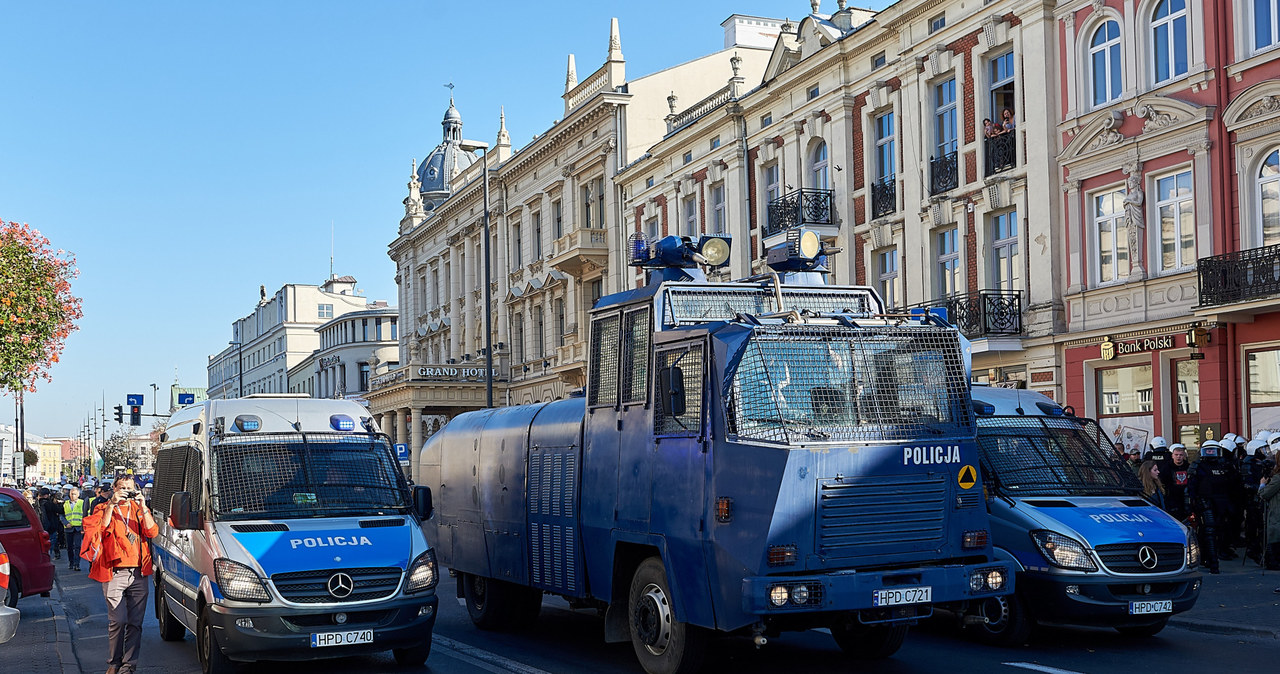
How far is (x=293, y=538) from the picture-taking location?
418 inches

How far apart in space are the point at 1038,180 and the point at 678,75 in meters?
21.3

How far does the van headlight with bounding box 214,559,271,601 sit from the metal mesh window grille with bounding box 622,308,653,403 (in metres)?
3.27

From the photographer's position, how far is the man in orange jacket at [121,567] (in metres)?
10.7

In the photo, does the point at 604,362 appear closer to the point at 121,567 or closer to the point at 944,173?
the point at 121,567

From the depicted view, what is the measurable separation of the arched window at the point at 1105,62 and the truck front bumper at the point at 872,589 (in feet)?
51.3

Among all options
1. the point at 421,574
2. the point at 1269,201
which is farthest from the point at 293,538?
the point at 1269,201

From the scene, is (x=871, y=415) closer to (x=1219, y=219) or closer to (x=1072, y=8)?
(x=1219, y=219)

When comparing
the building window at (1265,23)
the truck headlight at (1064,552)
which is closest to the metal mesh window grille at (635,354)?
the truck headlight at (1064,552)

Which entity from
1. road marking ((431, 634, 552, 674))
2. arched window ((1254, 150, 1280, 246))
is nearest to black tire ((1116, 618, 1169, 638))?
road marking ((431, 634, 552, 674))

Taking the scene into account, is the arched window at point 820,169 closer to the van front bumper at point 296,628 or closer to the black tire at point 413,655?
the black tire at point 413,655

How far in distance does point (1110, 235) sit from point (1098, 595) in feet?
44.2

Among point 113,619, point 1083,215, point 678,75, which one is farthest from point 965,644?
point 678,75

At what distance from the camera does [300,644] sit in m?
10.2

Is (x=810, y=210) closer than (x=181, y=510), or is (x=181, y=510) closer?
(x=181, y=510)
